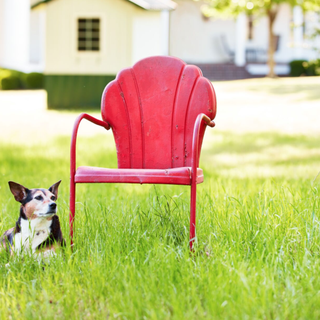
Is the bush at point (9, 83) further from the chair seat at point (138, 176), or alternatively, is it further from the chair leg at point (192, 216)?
the chair leg at point (192, 216)

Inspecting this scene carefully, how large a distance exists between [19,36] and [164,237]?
22.4 meters

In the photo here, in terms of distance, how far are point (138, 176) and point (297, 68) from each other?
1908 centimetres

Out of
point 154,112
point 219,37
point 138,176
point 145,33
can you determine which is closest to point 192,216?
point 138,176

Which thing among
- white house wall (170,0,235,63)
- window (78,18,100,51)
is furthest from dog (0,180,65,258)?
white house wall (170,0,235,63)

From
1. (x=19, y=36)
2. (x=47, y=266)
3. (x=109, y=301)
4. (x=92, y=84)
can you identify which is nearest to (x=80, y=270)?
(x=47, y=266)

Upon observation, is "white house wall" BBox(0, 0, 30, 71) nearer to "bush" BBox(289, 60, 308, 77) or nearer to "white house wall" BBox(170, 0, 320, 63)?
"white house wall" BBox(170, 0, 320, 63)

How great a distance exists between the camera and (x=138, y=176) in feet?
8.36

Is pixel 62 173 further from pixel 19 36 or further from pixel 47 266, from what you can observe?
pixel 19 36

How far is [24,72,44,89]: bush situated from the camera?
20781 mm

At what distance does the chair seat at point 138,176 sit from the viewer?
8.29 feet

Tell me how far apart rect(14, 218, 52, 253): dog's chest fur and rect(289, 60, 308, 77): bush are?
63.5 ft

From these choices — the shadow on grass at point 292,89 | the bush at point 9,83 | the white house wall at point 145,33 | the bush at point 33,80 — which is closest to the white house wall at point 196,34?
the bush at point 33,80

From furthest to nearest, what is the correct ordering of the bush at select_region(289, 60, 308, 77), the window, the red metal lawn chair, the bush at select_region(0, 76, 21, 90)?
the bush at select_region(289, 60, 308, 77), the bush at select_region(0, 76, 21, 90), the window, the red metal lawn chair

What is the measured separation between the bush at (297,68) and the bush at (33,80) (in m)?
Answer: 9.62
